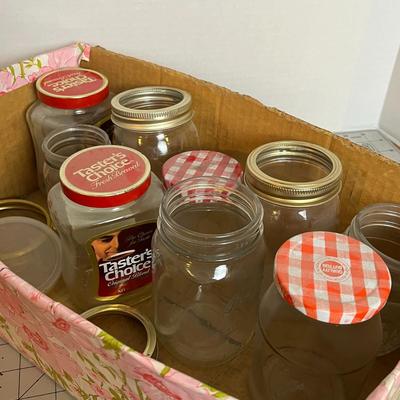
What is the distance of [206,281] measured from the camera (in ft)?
1.82

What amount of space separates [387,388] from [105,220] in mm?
332

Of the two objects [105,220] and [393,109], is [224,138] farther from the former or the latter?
[393,109]

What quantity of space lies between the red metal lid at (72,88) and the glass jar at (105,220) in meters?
0.14

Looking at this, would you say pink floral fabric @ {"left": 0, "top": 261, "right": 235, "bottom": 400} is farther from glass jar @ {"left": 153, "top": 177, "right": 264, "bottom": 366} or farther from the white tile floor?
glass jar @ {"left": 153, "top": 177, "right": 264, "bottom": 366}

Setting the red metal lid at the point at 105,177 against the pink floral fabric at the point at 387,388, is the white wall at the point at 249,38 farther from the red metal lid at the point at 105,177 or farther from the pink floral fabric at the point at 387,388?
the pink floral fabric at the point at 387,388

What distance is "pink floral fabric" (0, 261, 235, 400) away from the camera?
15.3 inches

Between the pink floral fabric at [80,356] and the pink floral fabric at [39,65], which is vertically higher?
the pink floral fabric at [39,65]

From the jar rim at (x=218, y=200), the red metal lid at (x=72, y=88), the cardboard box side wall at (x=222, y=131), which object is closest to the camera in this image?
the jar rim at (x=218, y=200)

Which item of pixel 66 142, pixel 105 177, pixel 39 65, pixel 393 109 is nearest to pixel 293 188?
pixel 105 177

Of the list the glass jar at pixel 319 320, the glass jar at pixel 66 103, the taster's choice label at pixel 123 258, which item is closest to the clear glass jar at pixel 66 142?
the glass jar at pixel 66 103

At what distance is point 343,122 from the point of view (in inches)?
42.1

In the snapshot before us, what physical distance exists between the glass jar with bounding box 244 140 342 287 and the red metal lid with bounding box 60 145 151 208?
0.13m

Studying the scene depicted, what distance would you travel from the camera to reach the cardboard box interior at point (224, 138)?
23.5 inches


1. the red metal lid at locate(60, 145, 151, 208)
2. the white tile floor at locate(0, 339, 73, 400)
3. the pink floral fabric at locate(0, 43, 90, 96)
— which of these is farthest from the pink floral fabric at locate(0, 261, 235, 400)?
the pink floral fabric at locate(0, 43, 90, 96)
